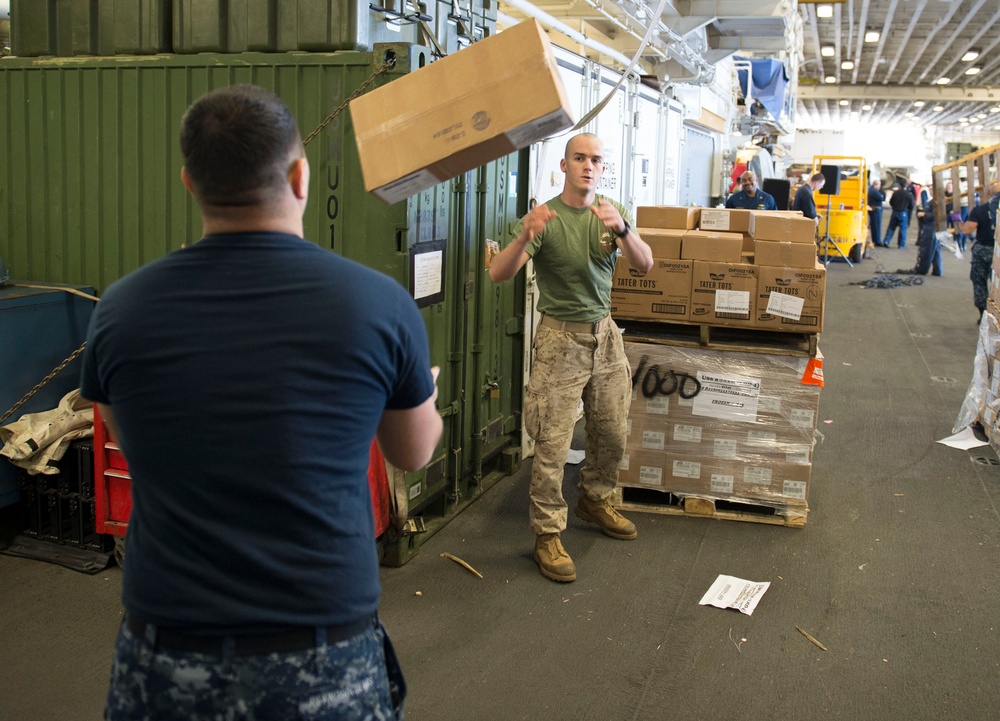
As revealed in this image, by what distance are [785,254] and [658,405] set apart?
1.00 metres

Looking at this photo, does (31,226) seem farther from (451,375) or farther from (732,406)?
(732,406)

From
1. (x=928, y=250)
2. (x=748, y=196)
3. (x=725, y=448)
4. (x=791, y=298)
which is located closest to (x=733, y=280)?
(x=791, y=298)

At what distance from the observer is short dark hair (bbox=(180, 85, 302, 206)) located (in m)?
1.44

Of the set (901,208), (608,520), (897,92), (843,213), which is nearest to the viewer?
(608,520)

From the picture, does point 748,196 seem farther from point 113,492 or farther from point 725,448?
point 113,492

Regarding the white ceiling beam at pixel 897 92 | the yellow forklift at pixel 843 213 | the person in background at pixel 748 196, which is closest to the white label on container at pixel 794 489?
the person in background at pixel 748 196

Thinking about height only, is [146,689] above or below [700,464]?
above

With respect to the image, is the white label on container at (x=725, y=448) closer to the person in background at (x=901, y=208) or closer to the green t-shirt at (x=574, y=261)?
the green t-shirt at (x=574, y=261)

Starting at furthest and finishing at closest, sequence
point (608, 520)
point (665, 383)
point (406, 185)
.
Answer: point (665, 383), point (608, 520), point (406, 185)

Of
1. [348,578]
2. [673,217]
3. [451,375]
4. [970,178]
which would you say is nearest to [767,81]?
[970,178]

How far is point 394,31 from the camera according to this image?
4.27 metres

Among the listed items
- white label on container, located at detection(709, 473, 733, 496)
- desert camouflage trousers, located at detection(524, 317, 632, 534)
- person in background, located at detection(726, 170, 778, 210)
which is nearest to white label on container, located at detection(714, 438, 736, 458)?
white label on container, located at detection(709, 473, 733, 496)

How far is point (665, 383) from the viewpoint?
16.2ft

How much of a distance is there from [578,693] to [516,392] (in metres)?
2.57
